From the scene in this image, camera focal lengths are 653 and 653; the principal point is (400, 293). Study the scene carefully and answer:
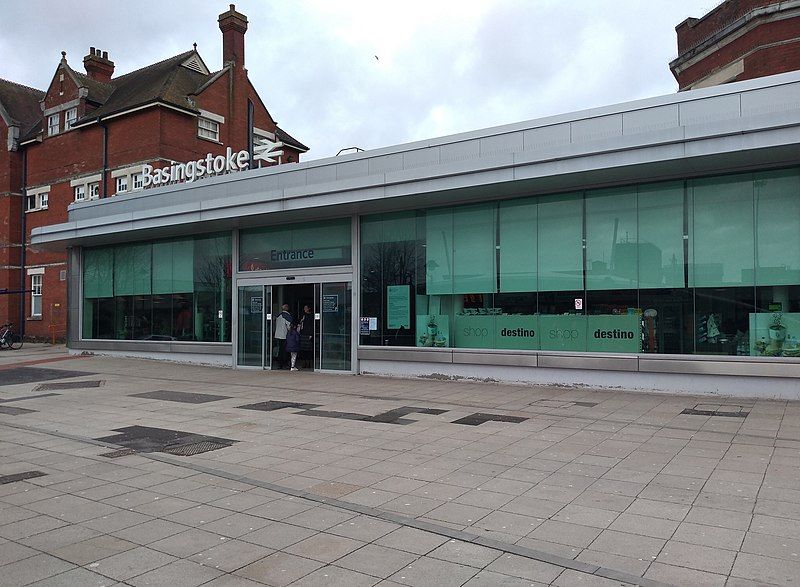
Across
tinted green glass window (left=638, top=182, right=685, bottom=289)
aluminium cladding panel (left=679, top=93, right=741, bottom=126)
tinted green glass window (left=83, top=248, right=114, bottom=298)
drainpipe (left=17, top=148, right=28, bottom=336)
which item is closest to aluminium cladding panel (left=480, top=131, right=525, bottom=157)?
tinted green glass window (left=638, top=182, right=685, bottom=289)

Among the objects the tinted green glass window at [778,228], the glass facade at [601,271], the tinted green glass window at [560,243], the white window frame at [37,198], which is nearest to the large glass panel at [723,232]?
the glass facade at [601,271]

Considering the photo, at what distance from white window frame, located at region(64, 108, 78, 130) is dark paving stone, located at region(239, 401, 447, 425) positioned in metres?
27.2

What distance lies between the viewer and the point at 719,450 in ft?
25.6

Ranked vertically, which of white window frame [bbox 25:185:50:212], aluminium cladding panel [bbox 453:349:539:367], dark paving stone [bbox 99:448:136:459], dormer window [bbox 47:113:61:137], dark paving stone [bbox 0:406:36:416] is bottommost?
dark paving stone [bbox 99:448:136:459]

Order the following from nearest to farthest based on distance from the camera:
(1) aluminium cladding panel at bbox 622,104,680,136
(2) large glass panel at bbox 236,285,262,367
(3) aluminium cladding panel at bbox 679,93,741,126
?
(3) aluminium cladding panel at bbox 679,93,741,126, (1) aluminium cladding panel at bbox 622,104,680,136, (2) large glass panel at bbox 236,285,262,367

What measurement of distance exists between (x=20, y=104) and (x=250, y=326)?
2840 centimetres

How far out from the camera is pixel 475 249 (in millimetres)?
15211

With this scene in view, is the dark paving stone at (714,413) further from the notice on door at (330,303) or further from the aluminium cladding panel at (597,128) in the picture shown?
the notice on door at (330,303)

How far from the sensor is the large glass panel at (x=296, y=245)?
17406 mm

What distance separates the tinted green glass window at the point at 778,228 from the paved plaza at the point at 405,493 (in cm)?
238

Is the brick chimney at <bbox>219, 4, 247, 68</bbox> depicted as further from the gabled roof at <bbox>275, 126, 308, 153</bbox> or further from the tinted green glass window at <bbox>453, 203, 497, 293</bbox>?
the tinted green glass window at <bbox>453, 203, 497, 293</bbox>

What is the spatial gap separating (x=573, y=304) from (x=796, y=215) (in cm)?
435

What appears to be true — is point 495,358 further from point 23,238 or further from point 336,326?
point 23,238

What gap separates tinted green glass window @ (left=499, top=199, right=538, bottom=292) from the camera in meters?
14.4
